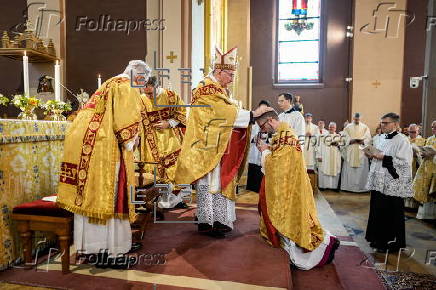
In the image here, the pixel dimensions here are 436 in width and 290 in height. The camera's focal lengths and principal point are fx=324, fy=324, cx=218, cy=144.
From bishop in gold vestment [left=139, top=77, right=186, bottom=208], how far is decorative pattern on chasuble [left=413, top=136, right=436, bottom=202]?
4.72 m

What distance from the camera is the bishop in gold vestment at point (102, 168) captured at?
8.84 feet

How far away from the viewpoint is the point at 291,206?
327cm

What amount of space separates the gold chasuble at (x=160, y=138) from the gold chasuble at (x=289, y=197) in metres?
1.82

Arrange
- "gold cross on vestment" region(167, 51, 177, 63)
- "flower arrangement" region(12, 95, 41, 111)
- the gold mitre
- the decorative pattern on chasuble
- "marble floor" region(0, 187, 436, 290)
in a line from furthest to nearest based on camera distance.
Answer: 1. the decorative pattern on chasuble
2. "gold cross on vestment" region(167, 51, 177, 63)
3. "marble floor" region(0, 187, 436, 290)
4. the gold mitre
5. "flower arrangement" region(12, 95, 41, 111)

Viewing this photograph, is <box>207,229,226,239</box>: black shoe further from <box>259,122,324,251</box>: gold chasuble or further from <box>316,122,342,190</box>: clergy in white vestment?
<box>316,122,342,190</box>: clergy in white vestment

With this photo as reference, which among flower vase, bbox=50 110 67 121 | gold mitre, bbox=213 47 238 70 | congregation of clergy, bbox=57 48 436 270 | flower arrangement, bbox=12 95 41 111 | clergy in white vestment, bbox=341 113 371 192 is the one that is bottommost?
clergy in white vestment, bbox=341 113 371 192

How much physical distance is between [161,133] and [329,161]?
6257 mm

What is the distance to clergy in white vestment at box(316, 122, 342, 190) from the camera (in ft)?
31.0

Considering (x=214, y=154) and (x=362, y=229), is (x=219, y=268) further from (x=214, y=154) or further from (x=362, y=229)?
(x=362, y=229)

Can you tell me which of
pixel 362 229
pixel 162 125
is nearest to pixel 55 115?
pixel 162 125

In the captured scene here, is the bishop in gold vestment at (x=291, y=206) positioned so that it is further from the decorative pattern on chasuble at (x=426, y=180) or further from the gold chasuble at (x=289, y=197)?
the decorative pattern on chasuble at (x=426, y=180)

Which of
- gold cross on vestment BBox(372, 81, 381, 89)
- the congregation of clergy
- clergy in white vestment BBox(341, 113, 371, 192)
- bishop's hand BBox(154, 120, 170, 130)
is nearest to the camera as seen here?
the congregation of clergy

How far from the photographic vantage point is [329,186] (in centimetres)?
960

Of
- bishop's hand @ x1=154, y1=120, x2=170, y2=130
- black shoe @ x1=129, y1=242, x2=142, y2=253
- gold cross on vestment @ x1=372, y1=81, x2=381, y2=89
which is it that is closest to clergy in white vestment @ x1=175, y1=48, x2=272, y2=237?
black shoe @ x1=129, y1=242, x2=142, y2=253
